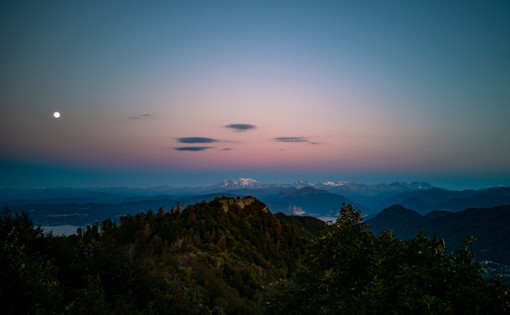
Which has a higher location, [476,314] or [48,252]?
[48,252]

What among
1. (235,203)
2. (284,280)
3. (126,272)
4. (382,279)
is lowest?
(235,203)

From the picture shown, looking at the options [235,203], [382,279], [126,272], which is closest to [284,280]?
[382,279]

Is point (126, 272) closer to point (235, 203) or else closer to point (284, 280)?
point (284, 280)

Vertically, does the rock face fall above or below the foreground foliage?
below

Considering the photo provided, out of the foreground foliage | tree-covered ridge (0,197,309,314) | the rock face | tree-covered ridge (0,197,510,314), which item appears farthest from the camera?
the rock face

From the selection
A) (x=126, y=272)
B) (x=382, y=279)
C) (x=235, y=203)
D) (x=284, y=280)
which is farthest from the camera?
(x=235, y=203)

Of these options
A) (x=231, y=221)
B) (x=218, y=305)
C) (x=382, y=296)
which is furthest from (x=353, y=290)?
(x=231, y=221)

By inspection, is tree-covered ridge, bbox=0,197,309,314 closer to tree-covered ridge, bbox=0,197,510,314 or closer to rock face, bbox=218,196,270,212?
tree-covered ridge, bbox=0,197,510,314

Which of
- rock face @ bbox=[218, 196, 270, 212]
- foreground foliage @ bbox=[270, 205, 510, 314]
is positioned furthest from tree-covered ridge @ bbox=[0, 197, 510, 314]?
rock face @ bbox=[218, 196, 270, 212]

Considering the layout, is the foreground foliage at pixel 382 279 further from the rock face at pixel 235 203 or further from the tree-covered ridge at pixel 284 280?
the rock face at pixel 235 203

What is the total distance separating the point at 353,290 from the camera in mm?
12539

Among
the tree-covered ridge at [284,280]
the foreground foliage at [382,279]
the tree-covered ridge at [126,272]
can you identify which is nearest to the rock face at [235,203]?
the tree-covered ridge at [126,272]

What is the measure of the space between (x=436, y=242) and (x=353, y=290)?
464 cm

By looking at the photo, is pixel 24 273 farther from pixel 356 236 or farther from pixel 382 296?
pixel 356 236
